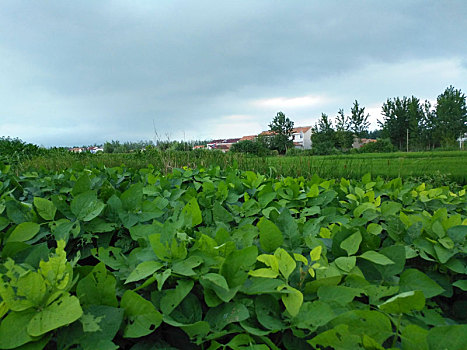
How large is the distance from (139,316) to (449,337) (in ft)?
2.29

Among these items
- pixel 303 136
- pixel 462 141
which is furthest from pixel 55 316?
pixel 303 136

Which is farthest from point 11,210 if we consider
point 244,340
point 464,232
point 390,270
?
point 464,232

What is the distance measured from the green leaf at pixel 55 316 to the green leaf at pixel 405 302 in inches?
27.9

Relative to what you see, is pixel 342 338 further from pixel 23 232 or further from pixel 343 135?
pixel 343 135

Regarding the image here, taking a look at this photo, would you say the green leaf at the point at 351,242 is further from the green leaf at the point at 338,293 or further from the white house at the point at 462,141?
the white house at the point at 462,141

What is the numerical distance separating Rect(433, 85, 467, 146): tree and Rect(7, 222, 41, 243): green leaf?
5842cm

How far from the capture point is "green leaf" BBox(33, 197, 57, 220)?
Answer: 4.16 ft

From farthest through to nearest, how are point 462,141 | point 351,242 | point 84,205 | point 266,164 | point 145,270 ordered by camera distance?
point 462,141, point 266,164, point 84,205, point 351,242, point 145,270

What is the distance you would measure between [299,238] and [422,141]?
61.8m

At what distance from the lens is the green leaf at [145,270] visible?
32.0 inches

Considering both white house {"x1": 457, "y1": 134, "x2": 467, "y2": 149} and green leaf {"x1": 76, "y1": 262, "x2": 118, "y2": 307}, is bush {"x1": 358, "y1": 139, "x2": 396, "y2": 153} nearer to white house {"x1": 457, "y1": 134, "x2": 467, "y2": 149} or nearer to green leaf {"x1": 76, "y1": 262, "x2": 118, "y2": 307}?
white house {"x1": 457, "y1": 134, "x2": 467, "y2": 149}

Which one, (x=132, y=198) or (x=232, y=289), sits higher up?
(x=132, y=198)

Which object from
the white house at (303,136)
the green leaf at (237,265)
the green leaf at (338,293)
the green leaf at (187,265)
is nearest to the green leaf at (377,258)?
the green leaf at (338,293)

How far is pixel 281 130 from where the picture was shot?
60.3 meters
